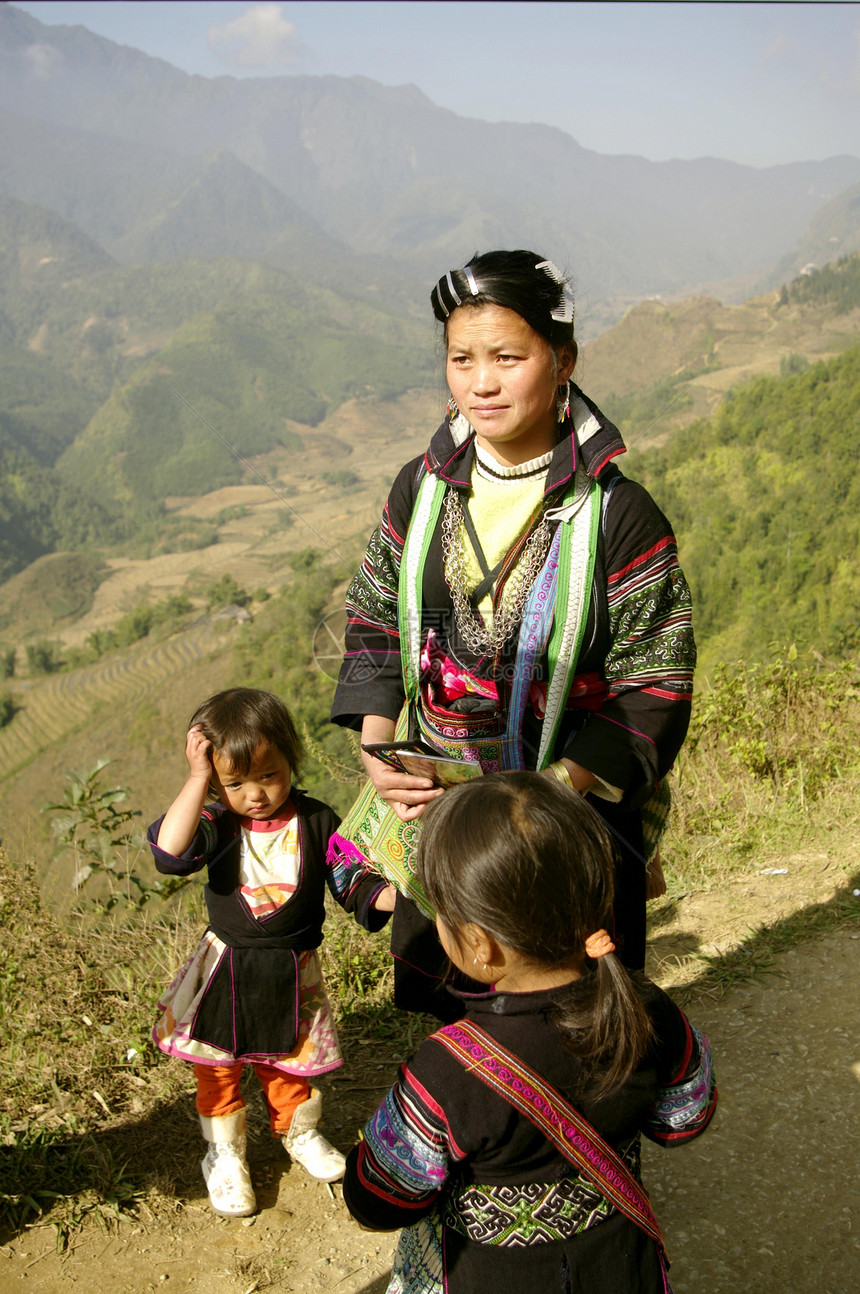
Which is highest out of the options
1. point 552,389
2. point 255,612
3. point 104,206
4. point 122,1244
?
point 104,206

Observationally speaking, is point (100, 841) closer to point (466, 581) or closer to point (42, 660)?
point (466, 581)

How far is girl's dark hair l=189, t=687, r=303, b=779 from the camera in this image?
1852mm

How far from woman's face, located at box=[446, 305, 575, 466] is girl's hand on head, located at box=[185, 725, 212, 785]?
846 millimetres

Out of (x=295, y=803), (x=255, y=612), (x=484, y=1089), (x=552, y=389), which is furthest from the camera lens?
(x=255, y=612)

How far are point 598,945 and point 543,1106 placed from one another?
216 mm

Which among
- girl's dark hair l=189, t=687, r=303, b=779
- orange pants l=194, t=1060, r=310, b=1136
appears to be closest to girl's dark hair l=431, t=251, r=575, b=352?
girl's dark hair l=189, t=687, r=303, b=779

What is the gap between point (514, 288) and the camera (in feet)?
4.97

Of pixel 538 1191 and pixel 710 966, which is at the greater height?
pixel 538 1191

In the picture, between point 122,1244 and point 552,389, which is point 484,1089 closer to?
point 552,389

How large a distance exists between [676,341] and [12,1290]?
51.8m

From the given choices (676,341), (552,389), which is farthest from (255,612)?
(552,389)

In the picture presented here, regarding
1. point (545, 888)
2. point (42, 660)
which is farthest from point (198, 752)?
point (42, 660)

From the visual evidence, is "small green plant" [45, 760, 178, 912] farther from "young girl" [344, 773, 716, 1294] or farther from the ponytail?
the ponytail

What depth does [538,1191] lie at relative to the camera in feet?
3.93
